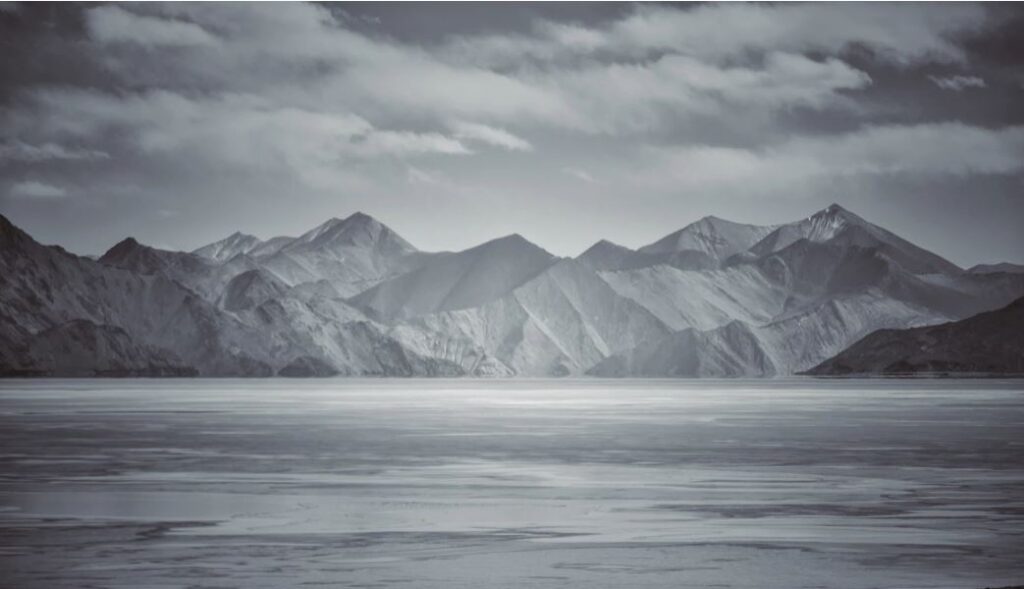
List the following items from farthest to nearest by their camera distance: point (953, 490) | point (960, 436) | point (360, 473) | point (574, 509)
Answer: point (960, 436)
point (360, 473)
point (953, 490)
point (574, 509)

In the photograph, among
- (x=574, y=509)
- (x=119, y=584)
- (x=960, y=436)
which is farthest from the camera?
(x=960, y=436)

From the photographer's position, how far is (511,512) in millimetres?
29219

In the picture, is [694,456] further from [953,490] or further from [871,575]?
[871,575]

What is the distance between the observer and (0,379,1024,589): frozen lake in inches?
813

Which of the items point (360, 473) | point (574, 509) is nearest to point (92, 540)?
point (574, 509)

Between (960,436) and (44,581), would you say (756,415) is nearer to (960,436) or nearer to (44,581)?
(960,436)

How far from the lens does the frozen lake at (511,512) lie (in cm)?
2066

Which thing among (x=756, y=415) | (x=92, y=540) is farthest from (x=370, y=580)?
(x=756, y=415)

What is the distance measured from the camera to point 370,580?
1980 centimetres

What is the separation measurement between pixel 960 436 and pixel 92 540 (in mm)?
46115

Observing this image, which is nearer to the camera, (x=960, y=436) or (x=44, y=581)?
(x=44, y=581)

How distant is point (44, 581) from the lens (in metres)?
19.5

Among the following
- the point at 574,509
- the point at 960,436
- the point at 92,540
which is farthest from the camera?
the point at 960,436

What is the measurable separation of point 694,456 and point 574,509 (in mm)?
18703
